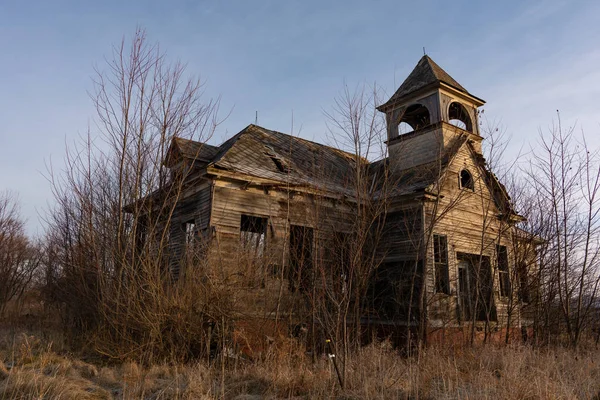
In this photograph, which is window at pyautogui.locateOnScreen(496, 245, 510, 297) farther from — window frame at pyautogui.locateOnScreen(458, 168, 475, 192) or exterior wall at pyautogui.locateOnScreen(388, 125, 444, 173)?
exterior wall at pyautogui.locateOnScreen(388, 125, 444, 173)

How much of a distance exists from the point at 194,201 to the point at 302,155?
16.1 feet

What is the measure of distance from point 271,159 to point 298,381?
27.5 ft

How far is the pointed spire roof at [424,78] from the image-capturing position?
1542cm

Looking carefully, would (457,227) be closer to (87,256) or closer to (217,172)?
(217,172)

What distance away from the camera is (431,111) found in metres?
15.4

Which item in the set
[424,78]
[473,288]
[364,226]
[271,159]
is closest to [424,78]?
[424,78]

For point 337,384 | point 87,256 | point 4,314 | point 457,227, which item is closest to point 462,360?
point 337,384

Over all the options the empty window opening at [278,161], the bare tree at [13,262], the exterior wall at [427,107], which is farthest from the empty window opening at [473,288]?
the bare tree at [13,262]

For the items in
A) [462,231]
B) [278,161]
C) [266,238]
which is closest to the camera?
[266,238]

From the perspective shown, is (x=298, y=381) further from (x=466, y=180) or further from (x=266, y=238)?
(x=466, y=180)

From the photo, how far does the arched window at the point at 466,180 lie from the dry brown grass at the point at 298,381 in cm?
749

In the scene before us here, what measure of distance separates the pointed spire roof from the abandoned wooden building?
0.08m

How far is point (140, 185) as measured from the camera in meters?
8.94

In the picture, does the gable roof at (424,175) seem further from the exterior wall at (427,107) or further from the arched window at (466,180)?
the exterior wall at (427,107)
